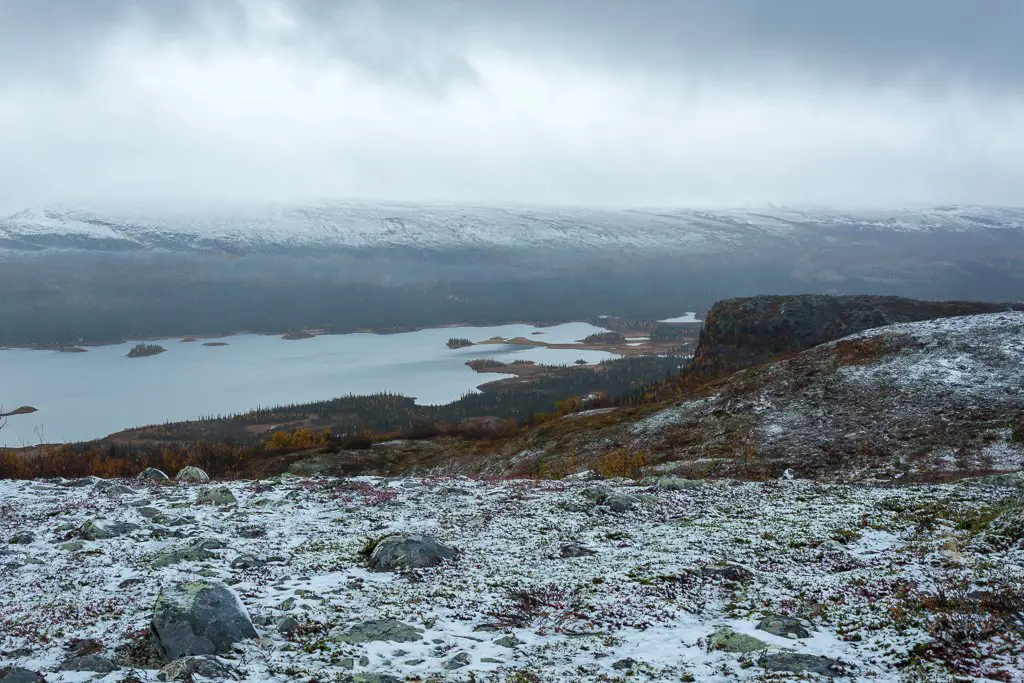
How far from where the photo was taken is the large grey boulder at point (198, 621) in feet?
44.7

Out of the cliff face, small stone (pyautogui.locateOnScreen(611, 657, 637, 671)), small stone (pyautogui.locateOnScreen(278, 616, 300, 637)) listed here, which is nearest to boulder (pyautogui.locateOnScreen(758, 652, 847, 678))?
small stone (pyautogui.locateOnScreen(611, 657, 637, 671))

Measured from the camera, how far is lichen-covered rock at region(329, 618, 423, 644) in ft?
47.9

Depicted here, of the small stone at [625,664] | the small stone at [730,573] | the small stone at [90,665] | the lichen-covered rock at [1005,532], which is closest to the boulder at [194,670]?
the small stone at [90,665]

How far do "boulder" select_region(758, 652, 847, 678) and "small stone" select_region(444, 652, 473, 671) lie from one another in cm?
604

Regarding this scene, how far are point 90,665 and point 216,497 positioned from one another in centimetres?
1687

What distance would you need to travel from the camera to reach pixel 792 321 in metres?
107

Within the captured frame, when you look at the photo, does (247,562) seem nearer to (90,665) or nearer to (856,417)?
(90,665)

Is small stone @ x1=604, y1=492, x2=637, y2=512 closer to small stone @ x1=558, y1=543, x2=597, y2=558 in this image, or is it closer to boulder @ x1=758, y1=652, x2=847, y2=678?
small stone @ x1=558, y1=543, x2=597, y2=558

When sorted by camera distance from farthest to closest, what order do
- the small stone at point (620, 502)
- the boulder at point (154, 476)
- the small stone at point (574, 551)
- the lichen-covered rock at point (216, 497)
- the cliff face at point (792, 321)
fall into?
the cliff face at point (792, 321), the boulder at point (154, 476), the lichen-covered rock at point (216, 497), the small stone at point (620, 502), the small stone at point (574, 551)

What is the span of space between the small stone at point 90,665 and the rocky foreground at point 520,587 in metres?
0.05

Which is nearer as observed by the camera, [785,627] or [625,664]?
[625,664]

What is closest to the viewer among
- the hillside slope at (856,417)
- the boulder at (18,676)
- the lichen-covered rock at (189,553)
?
the boulder at (18,676)

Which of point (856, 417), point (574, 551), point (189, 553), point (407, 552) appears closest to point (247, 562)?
point (189, 553)

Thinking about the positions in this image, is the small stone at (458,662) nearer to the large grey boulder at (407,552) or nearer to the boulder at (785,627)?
the large grey boulder at (407,552)
